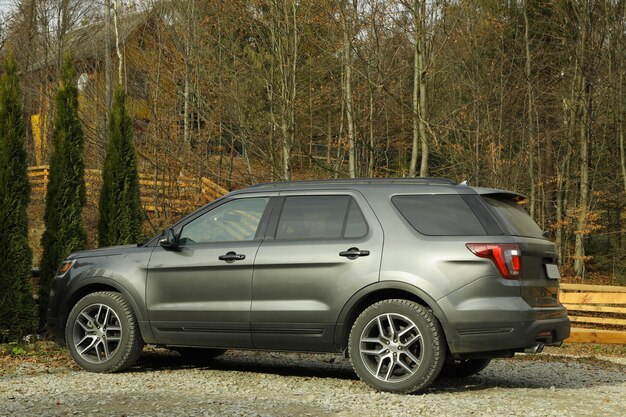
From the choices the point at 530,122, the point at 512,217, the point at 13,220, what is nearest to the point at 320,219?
the point at 512,217

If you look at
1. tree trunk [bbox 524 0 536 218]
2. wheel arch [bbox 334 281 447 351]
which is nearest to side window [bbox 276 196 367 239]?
wheel arch [bbox 334 281 447 351]

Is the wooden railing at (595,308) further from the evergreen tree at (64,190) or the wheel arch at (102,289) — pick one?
the wheel arch at (102,289)

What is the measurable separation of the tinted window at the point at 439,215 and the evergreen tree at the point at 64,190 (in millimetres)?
6530

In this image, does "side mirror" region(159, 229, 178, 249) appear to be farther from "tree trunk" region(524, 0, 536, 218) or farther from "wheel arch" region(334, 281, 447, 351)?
"tree trunk" region(524, 0, 536, 218)

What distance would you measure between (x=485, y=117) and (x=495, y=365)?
1670 centimetres

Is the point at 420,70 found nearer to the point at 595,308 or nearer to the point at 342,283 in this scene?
the point at 595,308

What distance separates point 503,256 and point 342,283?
1469mm

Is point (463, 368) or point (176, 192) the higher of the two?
point (176, 192)

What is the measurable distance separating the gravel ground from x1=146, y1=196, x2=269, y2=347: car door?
1.54 feet

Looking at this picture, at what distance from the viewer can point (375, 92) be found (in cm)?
2458

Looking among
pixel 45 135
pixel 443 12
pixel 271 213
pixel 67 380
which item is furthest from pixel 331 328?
pixel 45 135

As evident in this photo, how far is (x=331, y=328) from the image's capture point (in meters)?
8.12

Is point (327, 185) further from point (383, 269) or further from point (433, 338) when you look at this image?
point (433, 338)

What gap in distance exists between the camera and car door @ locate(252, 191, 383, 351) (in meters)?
8.09
